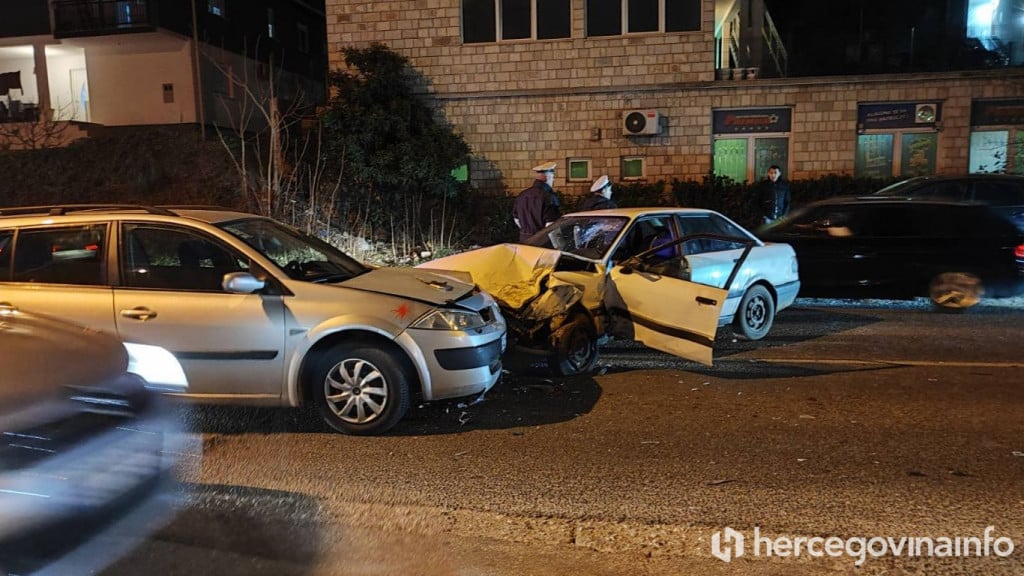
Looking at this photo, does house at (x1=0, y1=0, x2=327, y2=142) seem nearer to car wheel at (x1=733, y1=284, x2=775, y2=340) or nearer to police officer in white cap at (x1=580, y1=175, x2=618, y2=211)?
police officer in white cap at (x1=580, y1=175, x2=618, y2=211)

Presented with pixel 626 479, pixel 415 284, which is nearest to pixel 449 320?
pixel 415 284

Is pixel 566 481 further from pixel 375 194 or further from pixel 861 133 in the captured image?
pixel 861 133

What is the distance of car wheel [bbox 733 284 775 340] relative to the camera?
25.7ft

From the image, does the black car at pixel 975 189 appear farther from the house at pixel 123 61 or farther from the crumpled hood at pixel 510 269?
the house at pixel 123 61

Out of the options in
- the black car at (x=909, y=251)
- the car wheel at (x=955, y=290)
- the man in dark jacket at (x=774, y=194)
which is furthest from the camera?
A: the man in dark jacket at (x=774, y=194)

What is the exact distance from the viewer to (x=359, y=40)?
17.2 metres

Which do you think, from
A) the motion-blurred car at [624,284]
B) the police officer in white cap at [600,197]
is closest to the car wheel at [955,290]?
the motion-blurred car at [624,284]

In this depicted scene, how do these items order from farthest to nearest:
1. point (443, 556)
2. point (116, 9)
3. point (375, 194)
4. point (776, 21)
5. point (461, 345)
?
1. point (116, 9)
2. point (776, 21)
3. point (375, 194)
4. point (461, 345)
5. point (443, 556)

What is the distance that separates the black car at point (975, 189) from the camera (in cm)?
1022

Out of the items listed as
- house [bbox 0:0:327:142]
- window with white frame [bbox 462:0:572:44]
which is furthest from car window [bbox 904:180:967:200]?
house [bbox 0:0:327:142]

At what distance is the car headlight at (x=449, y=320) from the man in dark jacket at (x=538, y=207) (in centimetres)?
433

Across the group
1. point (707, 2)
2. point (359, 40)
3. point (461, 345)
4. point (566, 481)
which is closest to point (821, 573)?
point (566, 481)

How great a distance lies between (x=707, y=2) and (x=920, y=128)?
5.47 m

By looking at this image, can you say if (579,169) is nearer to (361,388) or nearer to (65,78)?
(361,388)
